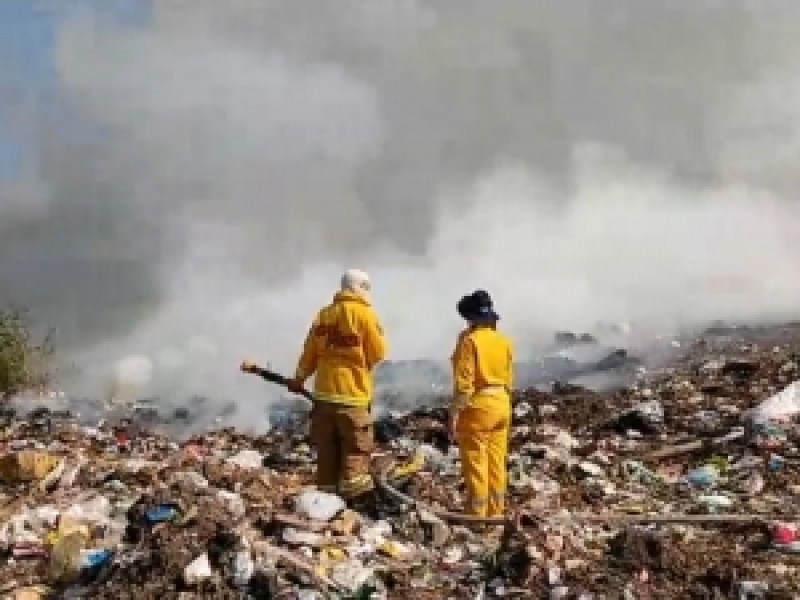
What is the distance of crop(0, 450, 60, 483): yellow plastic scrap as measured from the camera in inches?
318

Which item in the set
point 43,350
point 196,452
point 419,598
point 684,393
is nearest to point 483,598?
point 419,598

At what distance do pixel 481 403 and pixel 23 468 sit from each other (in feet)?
10.5

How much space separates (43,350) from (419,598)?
12680 mm

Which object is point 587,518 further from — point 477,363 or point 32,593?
point 32,593

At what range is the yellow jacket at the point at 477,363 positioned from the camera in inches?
273

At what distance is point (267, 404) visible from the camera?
50.1 feet

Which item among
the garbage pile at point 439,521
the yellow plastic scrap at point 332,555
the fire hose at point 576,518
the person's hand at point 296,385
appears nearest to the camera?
the garbage pile at point 439,521

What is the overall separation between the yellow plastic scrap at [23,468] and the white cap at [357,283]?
8.47 feet

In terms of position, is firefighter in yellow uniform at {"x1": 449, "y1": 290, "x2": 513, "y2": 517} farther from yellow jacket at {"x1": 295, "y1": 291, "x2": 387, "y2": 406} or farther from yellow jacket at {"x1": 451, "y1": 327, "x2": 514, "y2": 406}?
yellow jacket at {"x1": 295, "y1": 291, "x2": 387, "y2": 406}

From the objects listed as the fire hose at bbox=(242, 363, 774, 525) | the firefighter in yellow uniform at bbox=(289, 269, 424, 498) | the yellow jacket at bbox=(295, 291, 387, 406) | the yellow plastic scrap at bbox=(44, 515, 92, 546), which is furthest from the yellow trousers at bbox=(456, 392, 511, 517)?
the yellow plastic scrap at bbox=(44, 515, 92, 546)

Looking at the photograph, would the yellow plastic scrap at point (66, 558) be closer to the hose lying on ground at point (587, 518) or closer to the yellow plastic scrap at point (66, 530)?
the yellow plastic scrap at point (66, 530)

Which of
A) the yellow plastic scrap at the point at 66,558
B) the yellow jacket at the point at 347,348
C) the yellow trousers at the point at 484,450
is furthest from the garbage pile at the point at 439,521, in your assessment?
the yellow jacket at the point at 347,348

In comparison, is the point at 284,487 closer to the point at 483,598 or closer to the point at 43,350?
the point at 483,598

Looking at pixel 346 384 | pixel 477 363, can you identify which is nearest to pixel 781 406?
pixel 477 363
